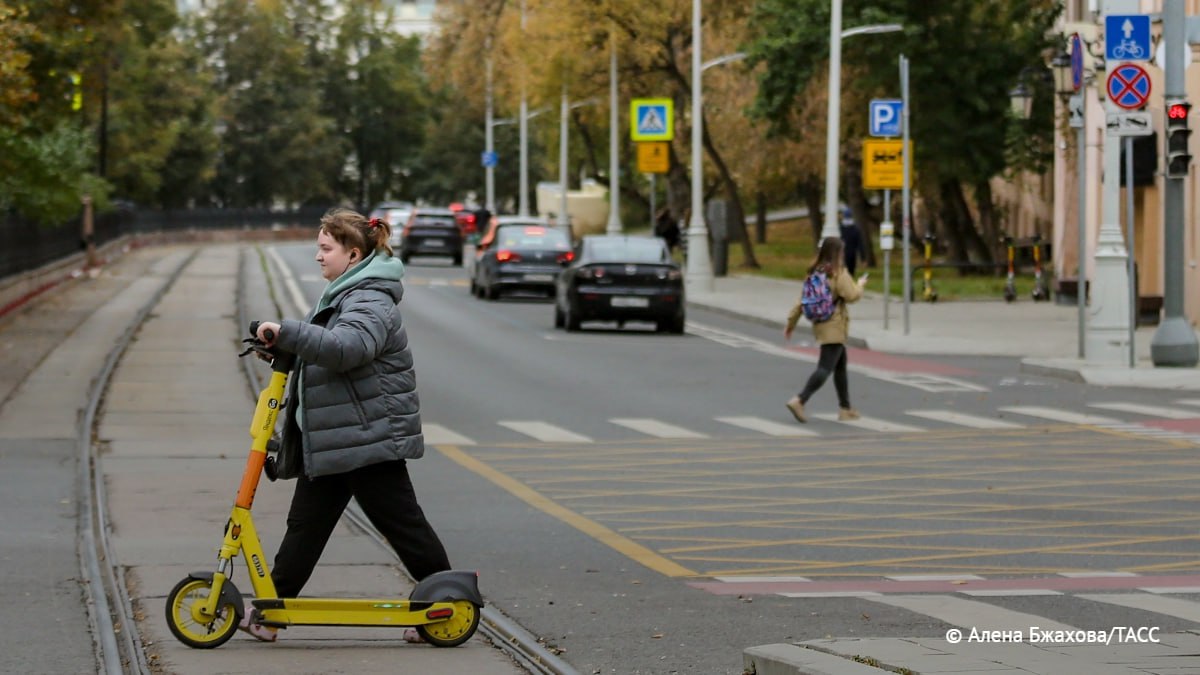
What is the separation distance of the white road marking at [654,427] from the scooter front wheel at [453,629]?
9.94m

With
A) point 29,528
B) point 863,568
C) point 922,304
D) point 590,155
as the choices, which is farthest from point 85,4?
point 590,155

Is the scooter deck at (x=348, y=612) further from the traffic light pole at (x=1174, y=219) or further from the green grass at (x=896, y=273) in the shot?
the green grass at (x=896, y=273)

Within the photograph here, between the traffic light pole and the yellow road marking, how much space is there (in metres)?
10.8

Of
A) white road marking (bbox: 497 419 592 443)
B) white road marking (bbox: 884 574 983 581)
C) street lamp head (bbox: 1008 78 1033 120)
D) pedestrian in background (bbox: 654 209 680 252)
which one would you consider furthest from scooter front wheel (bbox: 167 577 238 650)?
pedestrian in background (bbox: 654 209 680 252)

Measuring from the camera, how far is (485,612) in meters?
9.57

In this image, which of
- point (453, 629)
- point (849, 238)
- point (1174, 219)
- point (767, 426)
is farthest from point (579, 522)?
point (849, 238)

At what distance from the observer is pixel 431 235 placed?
196ft

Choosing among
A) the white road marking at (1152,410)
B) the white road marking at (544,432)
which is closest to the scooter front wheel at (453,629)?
the white road marking at (544,432)

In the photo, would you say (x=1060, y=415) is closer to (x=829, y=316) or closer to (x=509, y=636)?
(x=829, y=316)

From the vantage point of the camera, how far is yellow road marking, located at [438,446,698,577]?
11.2m

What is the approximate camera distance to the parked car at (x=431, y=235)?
59.3 m

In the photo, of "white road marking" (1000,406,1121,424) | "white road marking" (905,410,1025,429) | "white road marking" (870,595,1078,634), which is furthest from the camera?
"white road marking" (1000,406,1121,424)

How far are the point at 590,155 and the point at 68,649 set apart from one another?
63.5 meters

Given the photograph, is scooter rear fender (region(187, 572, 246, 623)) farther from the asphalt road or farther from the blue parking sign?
the blue parking sign
